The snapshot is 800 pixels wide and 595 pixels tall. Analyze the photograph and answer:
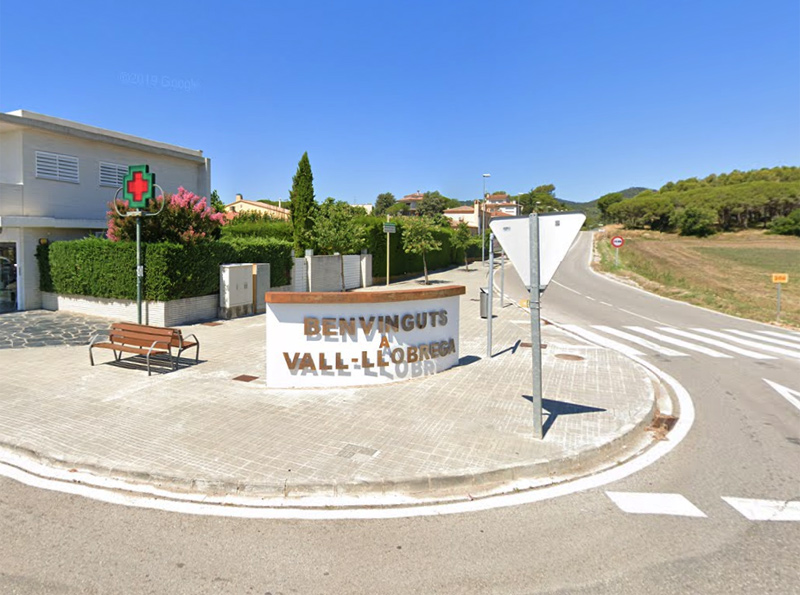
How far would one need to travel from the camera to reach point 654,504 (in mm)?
4145

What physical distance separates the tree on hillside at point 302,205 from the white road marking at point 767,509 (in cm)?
2428

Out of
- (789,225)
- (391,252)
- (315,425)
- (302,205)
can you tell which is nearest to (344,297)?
(315,425)

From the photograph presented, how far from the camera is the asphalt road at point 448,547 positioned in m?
3.07

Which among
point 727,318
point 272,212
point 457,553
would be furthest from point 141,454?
point 272,212

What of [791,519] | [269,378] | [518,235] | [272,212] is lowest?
[791,519]

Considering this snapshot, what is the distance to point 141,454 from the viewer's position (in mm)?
4875

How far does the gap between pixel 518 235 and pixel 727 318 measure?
1587 centimetres

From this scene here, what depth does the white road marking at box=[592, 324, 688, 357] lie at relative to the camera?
11211 mm

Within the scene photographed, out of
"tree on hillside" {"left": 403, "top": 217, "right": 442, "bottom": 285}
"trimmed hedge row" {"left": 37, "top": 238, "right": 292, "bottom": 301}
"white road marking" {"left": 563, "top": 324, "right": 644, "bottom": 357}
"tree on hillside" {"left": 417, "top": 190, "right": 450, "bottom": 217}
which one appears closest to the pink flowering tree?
"trimmed hedge row" {"left": 37, "top": 238, "right": 292, "bottom": 301}

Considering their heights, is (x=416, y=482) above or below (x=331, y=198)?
below

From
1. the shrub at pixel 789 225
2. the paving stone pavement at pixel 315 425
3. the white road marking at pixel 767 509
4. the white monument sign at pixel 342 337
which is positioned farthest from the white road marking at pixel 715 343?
the shrub at pixel 789 225

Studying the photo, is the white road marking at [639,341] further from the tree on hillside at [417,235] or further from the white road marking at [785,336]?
the tree on hillside at [417,235]

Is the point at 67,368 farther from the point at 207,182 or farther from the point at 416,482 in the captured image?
the point at 207,182

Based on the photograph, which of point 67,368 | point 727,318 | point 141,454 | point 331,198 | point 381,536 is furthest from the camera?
point 331,198
